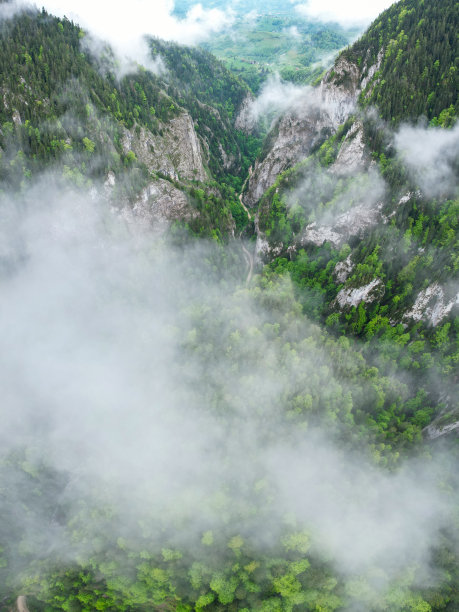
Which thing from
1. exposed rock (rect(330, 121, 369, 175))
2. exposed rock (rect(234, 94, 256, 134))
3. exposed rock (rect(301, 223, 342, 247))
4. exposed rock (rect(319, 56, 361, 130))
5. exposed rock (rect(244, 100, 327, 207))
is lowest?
exposed rock (rect(301, 223, 342, 247))

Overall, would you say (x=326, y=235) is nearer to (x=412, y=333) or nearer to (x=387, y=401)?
(x=412, y=333)

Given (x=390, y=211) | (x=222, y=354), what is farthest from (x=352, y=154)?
(x=222, y=354)

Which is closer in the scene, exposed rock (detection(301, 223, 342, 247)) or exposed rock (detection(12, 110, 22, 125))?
exposed rock (detection(12, 110, 22, 125))

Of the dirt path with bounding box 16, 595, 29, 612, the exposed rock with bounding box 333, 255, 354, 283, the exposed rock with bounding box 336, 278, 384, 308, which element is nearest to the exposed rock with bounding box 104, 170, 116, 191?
the exposed rock with bounding box 333, 255, 354, 283

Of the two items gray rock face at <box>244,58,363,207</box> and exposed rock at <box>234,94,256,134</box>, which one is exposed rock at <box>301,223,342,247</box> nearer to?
gray rock face at <box>244,58,363,207</box>

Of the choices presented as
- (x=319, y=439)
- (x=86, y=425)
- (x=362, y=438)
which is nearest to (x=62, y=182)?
(x=86, y=425)

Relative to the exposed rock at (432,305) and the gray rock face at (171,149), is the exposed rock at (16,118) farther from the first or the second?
the exposed rock at (432,305)
